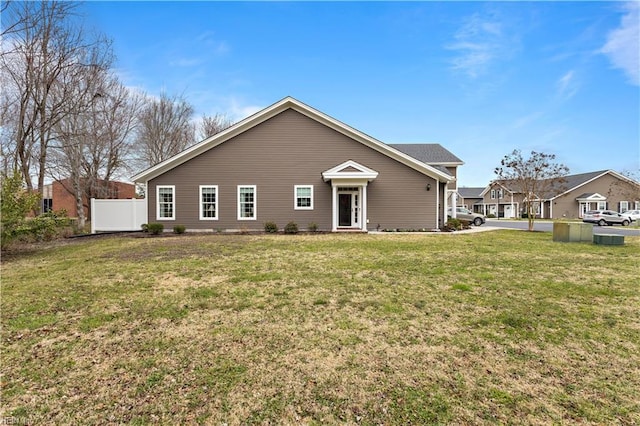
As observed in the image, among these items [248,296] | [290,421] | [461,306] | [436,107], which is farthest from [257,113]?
[290,421]

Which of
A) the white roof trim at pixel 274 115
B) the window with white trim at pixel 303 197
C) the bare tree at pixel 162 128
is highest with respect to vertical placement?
the bare tree at pixel 162 128

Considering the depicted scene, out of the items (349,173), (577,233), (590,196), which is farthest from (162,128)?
(590,196)

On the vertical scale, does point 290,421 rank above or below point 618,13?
below

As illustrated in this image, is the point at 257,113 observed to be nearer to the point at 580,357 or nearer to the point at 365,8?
the point at 365,8

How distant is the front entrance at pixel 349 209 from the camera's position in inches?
669

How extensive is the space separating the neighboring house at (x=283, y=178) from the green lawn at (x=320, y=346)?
9462 mm

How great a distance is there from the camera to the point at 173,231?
16.2 m

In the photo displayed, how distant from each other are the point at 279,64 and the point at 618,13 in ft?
48.5

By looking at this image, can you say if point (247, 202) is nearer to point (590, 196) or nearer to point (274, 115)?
point (274, 115)

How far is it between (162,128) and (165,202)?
1625cm

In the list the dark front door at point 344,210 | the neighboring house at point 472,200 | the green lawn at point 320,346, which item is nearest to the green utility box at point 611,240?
the green lawn at point 320,346

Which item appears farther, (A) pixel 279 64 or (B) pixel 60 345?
(A) pixel 279 64

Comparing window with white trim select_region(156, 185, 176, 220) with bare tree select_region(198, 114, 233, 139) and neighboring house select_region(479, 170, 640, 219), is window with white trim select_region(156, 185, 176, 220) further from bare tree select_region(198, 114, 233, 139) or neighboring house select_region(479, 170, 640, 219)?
neighboring house select_region(479, 170, 640, 219)

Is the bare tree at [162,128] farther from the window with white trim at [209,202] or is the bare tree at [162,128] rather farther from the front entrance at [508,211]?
the front entrance at [508,211]
